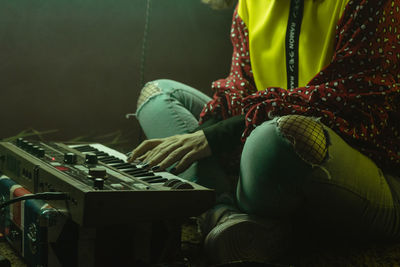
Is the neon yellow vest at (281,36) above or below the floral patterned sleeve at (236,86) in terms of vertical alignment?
above

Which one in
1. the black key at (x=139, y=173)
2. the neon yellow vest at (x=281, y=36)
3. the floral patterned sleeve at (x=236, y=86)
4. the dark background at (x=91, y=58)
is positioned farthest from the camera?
the dark background at (x=91, y=58)

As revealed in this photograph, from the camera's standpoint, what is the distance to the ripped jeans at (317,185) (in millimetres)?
954

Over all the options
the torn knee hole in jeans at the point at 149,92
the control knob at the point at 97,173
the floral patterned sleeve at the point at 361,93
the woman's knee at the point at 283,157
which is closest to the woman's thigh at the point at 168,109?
the torn knee hole in jeans at the point at 149,92

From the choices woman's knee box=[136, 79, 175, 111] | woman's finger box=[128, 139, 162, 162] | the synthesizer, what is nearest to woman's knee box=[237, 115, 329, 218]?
the synthesizer

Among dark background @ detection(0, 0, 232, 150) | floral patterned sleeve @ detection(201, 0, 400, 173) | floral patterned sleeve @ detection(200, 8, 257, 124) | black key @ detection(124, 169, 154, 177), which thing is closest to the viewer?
black key @ detection(124, 169, 154, 177)

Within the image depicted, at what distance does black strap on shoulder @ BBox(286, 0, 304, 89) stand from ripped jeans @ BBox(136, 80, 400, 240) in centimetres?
31

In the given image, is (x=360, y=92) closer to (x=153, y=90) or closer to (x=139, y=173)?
(x=139, y=173)

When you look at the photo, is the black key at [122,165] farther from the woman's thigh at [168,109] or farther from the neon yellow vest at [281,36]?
the neon yellow vest at [281,36]

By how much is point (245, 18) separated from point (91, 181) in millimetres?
824

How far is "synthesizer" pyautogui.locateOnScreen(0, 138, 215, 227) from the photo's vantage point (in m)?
0.74

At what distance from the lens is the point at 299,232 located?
1135 millimetres

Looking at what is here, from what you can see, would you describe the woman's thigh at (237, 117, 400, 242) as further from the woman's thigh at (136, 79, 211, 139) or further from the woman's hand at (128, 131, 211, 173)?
the woman's thigh at (136, 79, 211, 139)

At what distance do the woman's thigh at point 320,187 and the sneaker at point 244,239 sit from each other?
3 centimetres

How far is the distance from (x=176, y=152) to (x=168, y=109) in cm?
37
